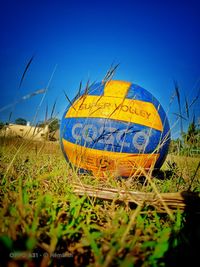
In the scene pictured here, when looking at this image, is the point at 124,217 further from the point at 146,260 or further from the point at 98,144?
the point at 98,144

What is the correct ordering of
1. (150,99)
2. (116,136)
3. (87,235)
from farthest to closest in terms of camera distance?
(150,99) → (116,136) → (87,235)

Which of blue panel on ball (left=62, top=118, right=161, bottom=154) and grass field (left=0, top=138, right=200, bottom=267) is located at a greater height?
blue panel on ball (left=62, top=118, right=161, bottom=154)

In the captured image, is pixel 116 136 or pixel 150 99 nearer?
pixel 116 136

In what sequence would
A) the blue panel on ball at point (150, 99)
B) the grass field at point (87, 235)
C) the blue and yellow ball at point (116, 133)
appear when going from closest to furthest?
1. the grass field at point (87, 235)
2. the blue and yellow ball at point (116, 133)
3. the blue panel on ball at point (150, 99)

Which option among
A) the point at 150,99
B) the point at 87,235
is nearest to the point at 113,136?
the point at 150,99

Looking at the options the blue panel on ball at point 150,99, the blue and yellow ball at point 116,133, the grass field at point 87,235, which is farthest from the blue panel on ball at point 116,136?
the grass field at point 87,235

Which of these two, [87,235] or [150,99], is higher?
[150,99]

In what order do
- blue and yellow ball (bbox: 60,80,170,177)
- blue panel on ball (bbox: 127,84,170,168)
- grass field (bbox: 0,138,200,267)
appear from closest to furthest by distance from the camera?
grass field (bbox: 0,138,200,267) < blue and yellow ball (bbox: 60,80,170,177) < blue panel on ball (bbox: 127,84,170,168)

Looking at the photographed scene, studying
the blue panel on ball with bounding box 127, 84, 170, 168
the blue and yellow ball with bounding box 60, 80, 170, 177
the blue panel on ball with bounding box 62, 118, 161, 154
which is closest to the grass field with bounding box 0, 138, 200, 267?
the blue and yellow ball with bounding box 60, 80, 170, 177

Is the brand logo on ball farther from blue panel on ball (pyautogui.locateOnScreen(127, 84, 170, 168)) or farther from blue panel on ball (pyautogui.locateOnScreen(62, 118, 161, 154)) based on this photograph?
blue panel on ball (pyautogui.locateOnScreen(127, 84, 170, 168))

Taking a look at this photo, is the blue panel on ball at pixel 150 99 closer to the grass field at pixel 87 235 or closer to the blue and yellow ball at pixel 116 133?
the blue and yellow ball at pixel 116 133

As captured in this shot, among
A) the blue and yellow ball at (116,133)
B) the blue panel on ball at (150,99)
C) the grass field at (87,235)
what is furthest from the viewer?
the blue panel on ball at (150,99)

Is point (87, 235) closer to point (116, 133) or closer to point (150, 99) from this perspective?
point (116, 133)

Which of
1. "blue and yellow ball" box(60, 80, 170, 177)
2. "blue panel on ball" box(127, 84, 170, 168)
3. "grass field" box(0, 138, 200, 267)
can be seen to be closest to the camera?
"grass field" box(0, 138, 200, 267)
